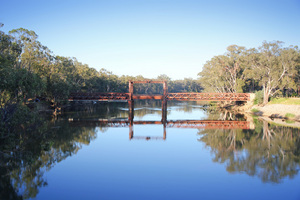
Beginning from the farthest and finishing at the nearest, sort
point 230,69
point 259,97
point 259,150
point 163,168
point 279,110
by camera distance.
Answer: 1. point 230,69
2. point 259,97
3. point 279,110
4. point 259,150
5. point 163,168

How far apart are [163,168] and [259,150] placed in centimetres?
791

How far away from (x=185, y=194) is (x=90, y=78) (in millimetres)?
57527

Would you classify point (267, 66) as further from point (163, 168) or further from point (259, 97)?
point (163, 168)

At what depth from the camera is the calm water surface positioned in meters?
10.4

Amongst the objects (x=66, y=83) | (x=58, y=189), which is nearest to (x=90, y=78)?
(x=66, y=83)

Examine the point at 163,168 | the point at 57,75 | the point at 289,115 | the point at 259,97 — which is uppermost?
the point at 57,75

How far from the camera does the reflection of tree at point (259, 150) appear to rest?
12961 mm

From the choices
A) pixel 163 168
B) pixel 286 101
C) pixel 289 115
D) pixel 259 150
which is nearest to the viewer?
pixel 163 168

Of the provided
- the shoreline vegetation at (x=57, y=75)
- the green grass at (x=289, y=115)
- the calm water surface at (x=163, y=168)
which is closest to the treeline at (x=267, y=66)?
the shoreline vegetation at (x=57, y=75)

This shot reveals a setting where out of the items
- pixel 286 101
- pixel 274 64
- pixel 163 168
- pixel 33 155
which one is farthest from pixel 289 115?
pixel 33 155

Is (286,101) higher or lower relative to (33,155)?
higher

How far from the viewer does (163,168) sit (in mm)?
13375

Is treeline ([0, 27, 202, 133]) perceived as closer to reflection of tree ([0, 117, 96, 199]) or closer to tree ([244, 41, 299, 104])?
reflection of tree ([0, 117, 96, 199])

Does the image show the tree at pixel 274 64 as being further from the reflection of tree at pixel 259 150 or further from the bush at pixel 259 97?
the reflection of tree at pixel 259 150
